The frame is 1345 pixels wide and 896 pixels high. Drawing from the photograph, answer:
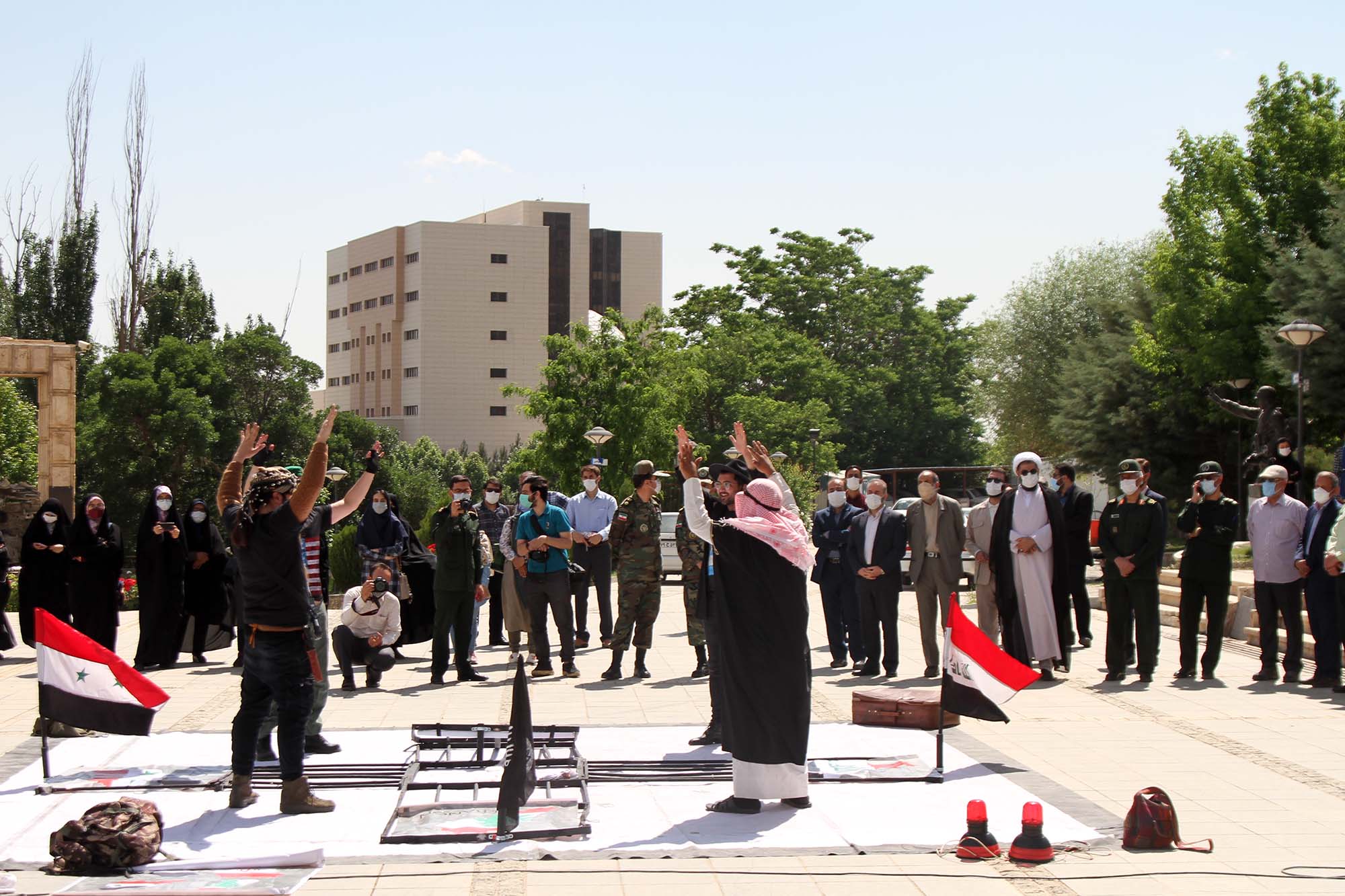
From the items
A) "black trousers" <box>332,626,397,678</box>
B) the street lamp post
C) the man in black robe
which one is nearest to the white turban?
the man in black robe

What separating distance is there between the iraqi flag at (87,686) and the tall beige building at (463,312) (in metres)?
84.5

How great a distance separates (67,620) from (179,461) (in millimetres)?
40133

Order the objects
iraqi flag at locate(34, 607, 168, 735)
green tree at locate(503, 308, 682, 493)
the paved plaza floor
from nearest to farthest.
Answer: the paved plaza floor < iraqi flag at locate(34, 607, 168, 735) < green tree at locate(503, 308, 682, 493)

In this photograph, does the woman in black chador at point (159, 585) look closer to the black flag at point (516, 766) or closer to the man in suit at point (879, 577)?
the man in suit at point (879, 577)

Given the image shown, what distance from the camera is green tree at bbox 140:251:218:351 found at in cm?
5756

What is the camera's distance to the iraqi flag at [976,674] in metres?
7.85

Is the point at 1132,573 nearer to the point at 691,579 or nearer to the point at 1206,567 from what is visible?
the point at 1206,567

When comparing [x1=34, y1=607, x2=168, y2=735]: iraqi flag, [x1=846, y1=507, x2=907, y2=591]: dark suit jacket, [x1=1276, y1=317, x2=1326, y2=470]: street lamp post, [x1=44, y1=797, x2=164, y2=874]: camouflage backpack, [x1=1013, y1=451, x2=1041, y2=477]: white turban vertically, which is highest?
[x1=1276, y1=317, x2=1326, y2=470]: street lamp post

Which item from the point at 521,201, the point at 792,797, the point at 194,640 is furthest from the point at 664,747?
the point at 521,201

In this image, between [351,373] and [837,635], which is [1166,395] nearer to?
[837,635]

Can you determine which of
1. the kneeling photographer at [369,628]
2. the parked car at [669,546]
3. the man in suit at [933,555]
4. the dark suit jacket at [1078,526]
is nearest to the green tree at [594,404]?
the parked car at [669,546]

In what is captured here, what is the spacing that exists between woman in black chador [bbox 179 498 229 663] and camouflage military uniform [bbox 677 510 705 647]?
4.94 meters

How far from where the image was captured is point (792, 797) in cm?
705

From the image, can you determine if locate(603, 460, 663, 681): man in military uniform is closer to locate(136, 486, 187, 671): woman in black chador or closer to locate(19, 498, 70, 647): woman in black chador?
locate(136, 486, 187, 671): woman in black chador
